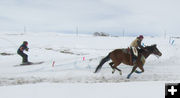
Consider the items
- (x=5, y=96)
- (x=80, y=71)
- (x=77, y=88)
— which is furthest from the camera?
(x=80, y=71)

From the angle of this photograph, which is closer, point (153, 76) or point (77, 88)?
point (77, 88)

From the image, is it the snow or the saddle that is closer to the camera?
the snow

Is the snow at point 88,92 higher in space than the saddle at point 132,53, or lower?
lower

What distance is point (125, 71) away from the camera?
1003cm

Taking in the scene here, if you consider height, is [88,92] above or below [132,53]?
below

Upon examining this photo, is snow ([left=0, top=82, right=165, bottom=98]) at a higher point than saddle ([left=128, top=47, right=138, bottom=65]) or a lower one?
lower

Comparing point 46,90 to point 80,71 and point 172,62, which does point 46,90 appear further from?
point 172,62

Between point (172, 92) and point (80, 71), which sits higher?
point (172, 92)

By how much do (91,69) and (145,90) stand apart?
4.89 m

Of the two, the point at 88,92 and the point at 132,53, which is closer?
the point at 88,92

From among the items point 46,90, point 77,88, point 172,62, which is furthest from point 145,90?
point 172,62

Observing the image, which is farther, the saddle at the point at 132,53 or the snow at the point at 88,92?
the saddle at the point at 132,53

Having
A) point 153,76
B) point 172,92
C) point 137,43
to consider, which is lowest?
point 153,76

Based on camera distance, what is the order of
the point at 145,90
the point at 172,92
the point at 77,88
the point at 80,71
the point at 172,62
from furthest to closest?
the point at 172,62 → the point at 80,71 → the point at 77,88 → the point at 145,90 → the point at 172,92
